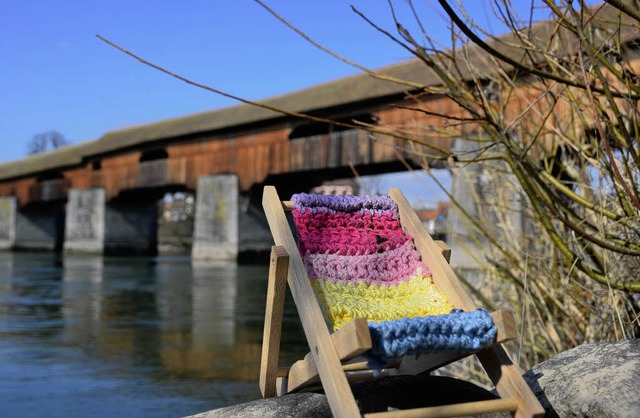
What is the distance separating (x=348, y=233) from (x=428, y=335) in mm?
902

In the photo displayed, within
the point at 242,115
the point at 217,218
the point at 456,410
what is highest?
the point at 242,115

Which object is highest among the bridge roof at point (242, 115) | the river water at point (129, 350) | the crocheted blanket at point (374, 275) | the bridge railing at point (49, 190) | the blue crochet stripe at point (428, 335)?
the bridge roof at point (242, 115)

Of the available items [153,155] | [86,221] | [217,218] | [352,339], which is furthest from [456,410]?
[86,221]

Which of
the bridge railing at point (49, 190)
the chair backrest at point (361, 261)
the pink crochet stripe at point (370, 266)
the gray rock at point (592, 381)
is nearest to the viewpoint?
the gray rock at point (592, 381)

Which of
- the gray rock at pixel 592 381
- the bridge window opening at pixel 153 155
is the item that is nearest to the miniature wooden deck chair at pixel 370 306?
the gray rock at pixel 592 381

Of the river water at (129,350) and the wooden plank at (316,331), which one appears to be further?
the river water at (129,350)

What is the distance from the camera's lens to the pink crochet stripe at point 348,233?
123 inches

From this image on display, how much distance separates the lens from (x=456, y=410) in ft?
7.87

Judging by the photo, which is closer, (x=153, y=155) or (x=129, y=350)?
(x=129, y=350)

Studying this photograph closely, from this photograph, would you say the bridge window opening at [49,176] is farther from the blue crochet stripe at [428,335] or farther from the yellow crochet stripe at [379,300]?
the blue crochet stripe at [428,335]

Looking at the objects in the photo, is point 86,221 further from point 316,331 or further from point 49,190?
point 316,331

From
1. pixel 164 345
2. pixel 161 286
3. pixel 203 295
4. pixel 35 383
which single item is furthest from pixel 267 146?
pixel 35 383

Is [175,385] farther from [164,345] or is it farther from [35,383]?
[164,345]

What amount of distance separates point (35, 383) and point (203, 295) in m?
7.78
